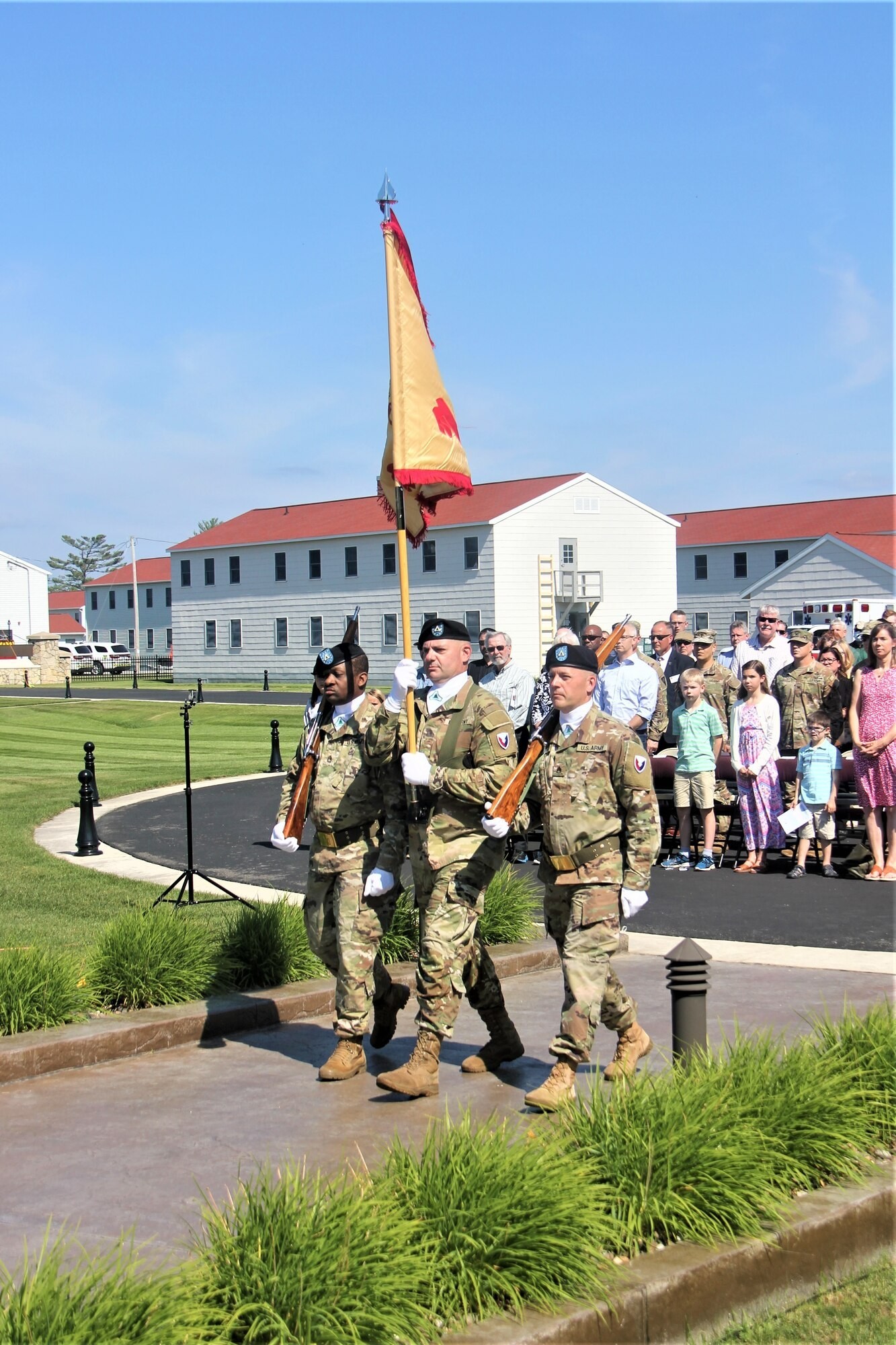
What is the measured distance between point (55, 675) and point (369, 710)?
5680 centimetres

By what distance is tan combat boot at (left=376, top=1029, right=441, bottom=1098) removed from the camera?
6.51m

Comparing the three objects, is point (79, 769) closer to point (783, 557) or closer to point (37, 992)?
point (37, 992)

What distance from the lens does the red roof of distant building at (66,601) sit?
118438 mm

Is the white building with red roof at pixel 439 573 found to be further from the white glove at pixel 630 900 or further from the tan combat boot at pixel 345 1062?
the white glove at pixel 630 900

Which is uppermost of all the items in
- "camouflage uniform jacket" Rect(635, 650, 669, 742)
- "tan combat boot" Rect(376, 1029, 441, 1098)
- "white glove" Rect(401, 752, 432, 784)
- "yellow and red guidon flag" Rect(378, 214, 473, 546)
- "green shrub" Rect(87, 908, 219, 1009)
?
"yellow and red guidon flag" Rect(378, 214, 473, 546)

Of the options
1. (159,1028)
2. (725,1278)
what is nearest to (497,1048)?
(159,1028)

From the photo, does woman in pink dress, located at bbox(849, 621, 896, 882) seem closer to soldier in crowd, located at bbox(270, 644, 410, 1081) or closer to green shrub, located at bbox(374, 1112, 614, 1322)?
soldier in crowd, located at bbox(270, 644, 410, 1081)

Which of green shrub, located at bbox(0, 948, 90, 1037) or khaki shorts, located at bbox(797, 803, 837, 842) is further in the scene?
khaki shorts, located at bbox(797, 803, 837, 842)

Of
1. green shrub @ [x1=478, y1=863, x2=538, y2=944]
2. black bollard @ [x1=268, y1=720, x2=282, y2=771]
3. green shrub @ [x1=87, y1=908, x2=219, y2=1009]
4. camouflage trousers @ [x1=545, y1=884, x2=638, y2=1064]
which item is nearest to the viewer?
camouflage trousers @ [x1=545, y1=884, x2=638, y2=1064]

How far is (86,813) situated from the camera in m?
14.3

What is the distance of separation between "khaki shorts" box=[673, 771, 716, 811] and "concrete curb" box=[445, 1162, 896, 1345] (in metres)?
8.12

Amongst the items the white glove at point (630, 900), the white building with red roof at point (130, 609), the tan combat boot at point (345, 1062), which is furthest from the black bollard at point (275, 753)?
the white building with red roof at point (130, 609)

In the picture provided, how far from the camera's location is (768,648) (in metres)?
16.3

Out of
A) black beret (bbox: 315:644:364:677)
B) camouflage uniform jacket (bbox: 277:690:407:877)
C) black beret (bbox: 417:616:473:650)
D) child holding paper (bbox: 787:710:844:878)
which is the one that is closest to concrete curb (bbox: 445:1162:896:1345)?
camouflage uniform jacket (bbox: 277:690:407:877)
